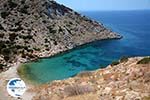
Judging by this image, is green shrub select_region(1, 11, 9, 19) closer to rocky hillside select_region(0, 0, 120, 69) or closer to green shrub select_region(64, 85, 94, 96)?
rocky hillside select_region(0, 0, 120, 69)

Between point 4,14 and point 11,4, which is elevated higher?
point 11,4

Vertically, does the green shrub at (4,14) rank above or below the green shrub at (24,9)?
below

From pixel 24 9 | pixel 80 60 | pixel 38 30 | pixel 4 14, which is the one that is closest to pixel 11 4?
pixel 24 9

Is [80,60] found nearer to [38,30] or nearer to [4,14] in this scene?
[38,30]

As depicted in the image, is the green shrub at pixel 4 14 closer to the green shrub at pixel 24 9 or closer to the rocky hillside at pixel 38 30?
the rocky hillside at pixel 38 30

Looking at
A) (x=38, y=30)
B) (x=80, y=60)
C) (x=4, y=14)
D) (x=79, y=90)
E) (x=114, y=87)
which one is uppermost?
(x=4, y=14)

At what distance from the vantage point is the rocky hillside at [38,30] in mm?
104625

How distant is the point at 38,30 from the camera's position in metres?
124

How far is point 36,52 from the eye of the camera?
10556 cm

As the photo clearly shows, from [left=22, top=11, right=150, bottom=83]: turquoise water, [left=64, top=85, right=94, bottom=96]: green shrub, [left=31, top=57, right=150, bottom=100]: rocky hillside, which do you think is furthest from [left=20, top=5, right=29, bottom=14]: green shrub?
[left=64, top=85, right=94, bottom=96]: green shrub

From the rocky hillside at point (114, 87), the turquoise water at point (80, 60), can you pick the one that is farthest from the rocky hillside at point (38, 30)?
the rocky hillside at point (114, 87)

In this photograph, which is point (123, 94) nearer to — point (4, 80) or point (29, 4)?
point (4, 80)

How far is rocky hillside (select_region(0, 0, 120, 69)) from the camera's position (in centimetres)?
10462

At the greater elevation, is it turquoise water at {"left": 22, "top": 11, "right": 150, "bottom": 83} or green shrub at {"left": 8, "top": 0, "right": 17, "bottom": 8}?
green shrub at {"left": 8, "top": 0, "right": 17, "bottom": 8}
